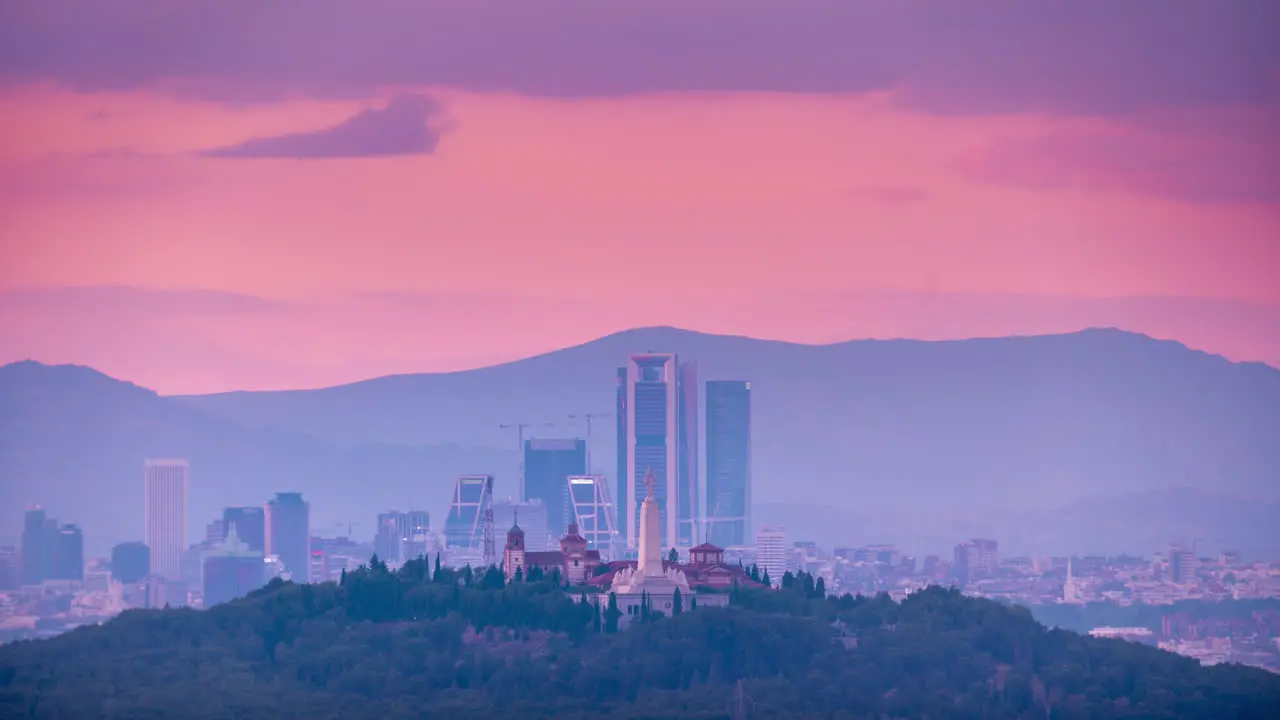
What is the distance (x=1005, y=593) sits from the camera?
117188 millimetres

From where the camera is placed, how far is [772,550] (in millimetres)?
131000

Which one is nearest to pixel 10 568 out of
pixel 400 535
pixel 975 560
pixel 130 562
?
pixel 130 562

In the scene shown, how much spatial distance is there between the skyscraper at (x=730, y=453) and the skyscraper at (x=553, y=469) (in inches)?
261

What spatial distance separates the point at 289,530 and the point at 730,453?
21216 mm

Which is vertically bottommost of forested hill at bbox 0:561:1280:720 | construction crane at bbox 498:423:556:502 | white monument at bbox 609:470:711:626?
forested hill at bbox 0:561:1280:720

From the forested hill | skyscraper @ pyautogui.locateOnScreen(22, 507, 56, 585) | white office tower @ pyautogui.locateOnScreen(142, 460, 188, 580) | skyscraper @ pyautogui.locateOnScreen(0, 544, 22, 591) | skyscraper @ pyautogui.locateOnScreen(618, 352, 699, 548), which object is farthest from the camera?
skyscraper @ pyautogui.locateOnScreen(618, 352, 699, 548)

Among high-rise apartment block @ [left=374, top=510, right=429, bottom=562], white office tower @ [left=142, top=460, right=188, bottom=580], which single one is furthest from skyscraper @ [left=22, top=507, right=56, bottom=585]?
high-rise apartment block @ [left=374, top=510, right=429, bottom=562]

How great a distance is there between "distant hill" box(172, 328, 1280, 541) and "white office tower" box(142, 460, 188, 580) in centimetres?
376

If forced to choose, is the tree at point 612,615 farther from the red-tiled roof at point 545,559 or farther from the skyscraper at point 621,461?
the skyscraper at point 621,461

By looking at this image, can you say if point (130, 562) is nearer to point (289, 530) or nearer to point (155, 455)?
point (289, 530)

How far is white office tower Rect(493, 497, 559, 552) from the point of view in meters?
125

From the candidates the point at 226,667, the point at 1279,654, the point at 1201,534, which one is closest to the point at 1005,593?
the point at 1279,654

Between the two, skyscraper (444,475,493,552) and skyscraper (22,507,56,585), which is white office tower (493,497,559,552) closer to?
skyscraper (444,475,493,552)

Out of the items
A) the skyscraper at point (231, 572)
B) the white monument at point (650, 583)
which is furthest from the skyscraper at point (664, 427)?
the white monument at point (650, 583)
